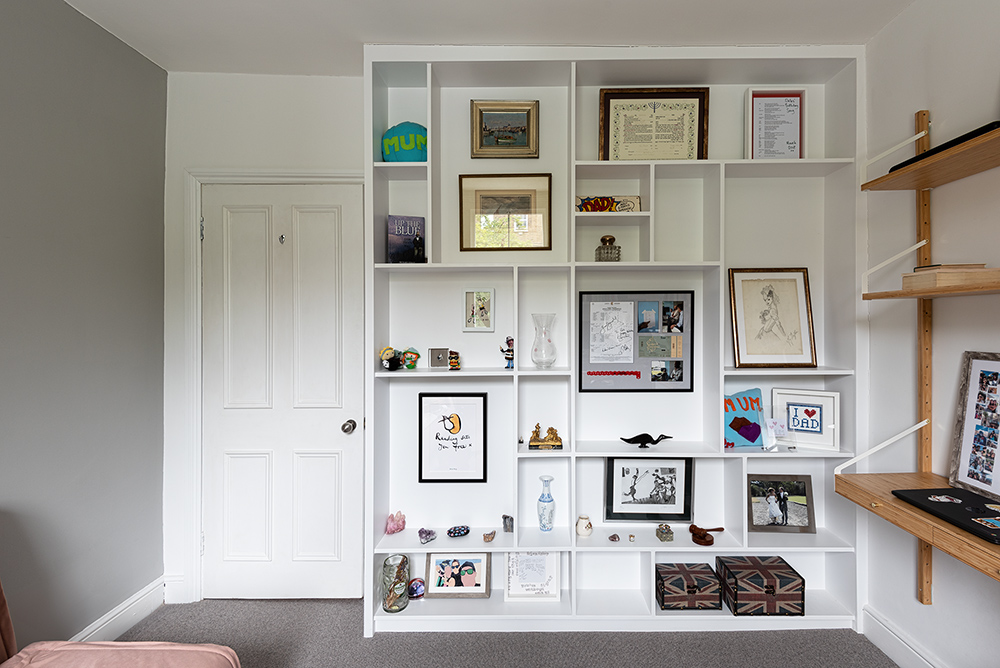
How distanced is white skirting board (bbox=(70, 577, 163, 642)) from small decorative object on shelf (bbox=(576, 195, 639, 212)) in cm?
272

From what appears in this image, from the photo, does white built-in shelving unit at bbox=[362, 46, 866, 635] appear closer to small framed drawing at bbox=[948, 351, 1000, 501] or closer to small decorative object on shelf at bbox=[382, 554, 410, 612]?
small decorative object on shelf at bbox=[382, 554, 410, 612]

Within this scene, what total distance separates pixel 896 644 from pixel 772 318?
1.40 metres

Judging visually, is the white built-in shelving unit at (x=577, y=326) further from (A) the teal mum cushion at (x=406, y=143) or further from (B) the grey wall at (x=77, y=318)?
(B) the grey wall at (x=77, y=318)

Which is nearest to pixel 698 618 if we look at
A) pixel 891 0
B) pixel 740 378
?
pixel 740 378

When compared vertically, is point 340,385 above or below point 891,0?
below

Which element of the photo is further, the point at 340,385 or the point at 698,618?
the point at 340,385

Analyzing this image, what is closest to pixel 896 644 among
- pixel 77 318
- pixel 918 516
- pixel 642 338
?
pixel 918 516

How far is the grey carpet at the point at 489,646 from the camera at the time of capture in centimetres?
203

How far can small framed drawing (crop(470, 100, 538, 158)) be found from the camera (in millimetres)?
2361

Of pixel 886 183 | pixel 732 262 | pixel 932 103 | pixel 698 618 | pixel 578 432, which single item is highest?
pixel 932 103

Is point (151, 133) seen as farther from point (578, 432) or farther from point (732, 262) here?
point (732, 262)

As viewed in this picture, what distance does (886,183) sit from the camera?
1775 mm

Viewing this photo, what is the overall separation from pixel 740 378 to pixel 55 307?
2.92 meters

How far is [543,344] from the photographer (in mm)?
2268
